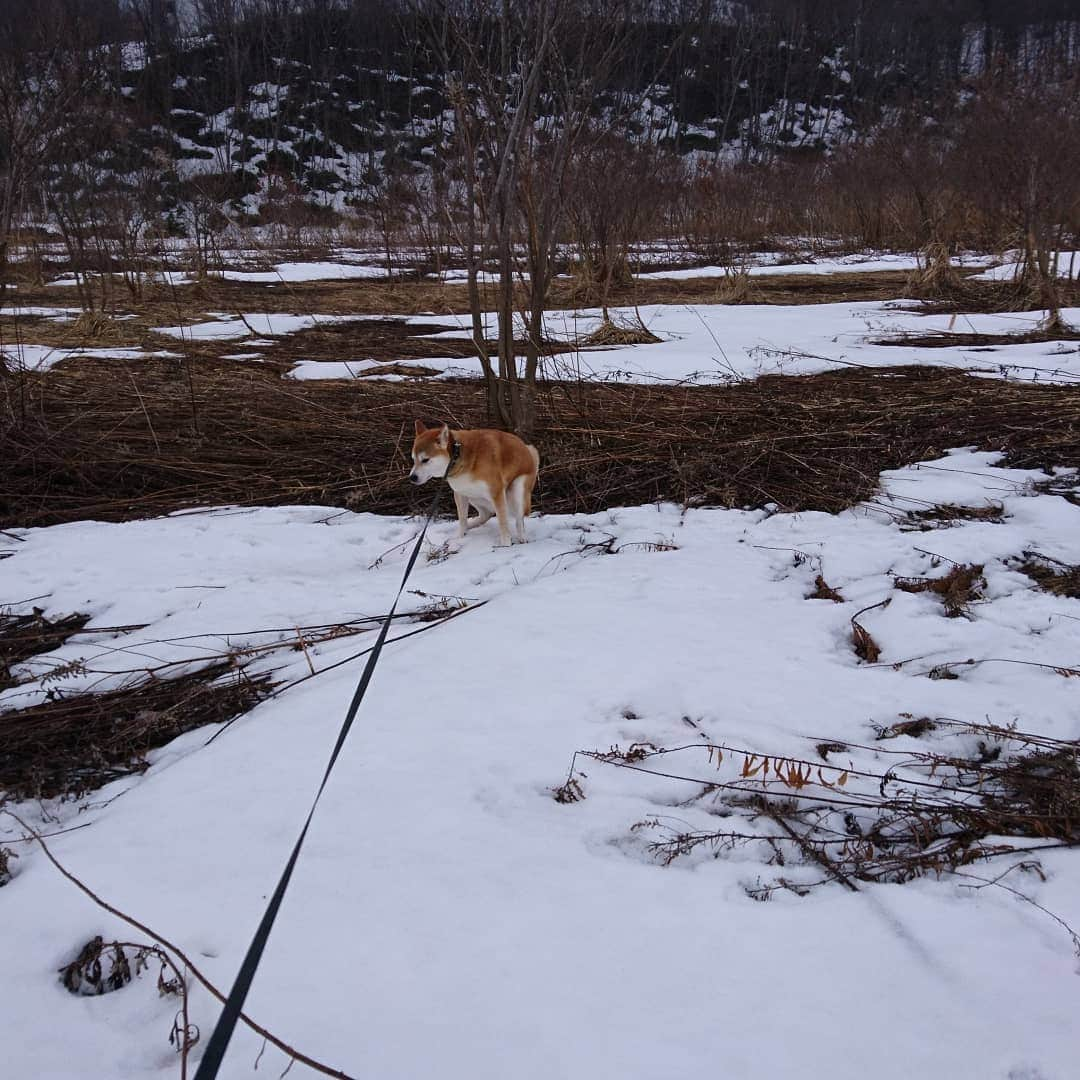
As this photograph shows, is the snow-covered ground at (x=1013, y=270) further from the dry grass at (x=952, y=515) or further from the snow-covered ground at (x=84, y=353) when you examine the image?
the snow-covered ground at (x=84, y=353)

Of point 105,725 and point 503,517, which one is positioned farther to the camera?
point 503,517

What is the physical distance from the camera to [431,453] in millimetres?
3988

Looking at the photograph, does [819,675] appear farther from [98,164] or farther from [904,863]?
[98,164]

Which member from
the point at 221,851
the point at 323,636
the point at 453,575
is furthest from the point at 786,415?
the point at 221,851

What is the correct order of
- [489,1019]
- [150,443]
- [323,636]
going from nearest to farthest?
[489,1019], [323,636], [150,443]

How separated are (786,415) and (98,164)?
1598cm

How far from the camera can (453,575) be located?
3986mm

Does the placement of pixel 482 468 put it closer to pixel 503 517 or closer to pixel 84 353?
pixel 503 517

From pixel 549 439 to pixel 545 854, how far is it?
409 centimetres

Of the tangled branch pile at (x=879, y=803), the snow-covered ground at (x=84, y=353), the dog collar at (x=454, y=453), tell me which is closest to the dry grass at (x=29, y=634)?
the dog collar at (x=454, y=453)

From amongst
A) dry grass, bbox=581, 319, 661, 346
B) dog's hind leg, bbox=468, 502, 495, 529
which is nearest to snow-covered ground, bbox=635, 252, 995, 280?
dry grass, bbox=581, 319, 661, 346

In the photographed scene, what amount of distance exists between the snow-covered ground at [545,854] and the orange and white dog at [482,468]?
1.91ft

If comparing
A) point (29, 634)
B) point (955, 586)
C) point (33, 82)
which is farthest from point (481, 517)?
point (33, 82)

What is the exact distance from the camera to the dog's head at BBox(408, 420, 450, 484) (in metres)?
3.97
